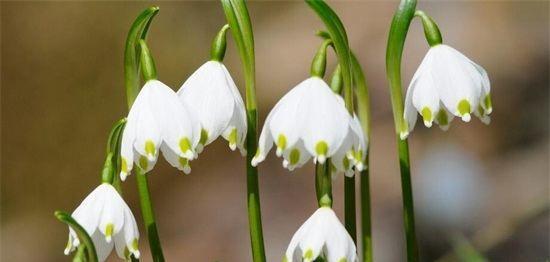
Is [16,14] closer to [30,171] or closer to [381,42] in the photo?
[30,171]

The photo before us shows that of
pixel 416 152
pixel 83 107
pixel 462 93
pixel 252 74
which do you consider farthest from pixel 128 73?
pixel 83 107

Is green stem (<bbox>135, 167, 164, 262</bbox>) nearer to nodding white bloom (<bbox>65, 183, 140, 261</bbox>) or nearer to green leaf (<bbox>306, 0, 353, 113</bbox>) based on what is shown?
nodding white bloom (<bbox>65, 183, 140, 261</bbox>)

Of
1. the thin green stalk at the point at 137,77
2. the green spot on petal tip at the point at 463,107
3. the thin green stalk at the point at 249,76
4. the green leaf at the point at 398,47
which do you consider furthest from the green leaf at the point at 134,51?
the green spot on petal tip at the point at 463,107

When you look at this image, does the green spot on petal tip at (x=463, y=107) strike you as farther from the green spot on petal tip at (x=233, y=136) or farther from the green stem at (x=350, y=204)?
the green spot on petal tip at (x=233, y=136)

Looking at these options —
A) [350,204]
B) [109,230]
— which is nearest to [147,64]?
[109,230]

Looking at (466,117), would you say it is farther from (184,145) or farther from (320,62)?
(184,145)

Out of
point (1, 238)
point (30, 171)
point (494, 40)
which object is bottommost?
point (1, 238)
